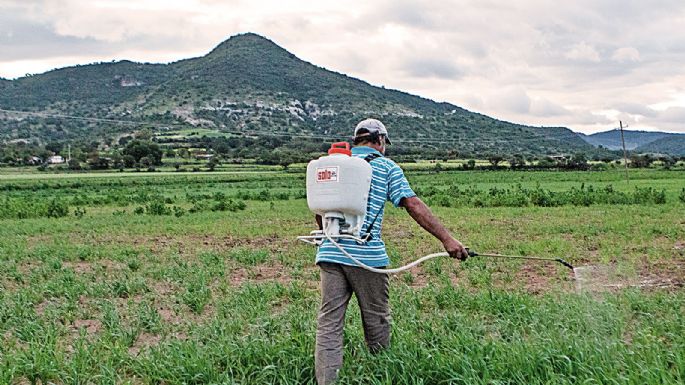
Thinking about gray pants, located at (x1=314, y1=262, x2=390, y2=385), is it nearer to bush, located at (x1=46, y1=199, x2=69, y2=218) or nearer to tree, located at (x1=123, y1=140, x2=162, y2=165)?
bush, located at (x1=46, y1=199, x2=69, y2=218)

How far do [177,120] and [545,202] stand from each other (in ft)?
293

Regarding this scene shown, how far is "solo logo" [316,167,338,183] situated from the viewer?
4395mm

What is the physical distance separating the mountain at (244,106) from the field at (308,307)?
67.7 meters

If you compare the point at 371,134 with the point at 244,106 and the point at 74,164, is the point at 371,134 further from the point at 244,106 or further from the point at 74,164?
the point at 244,106

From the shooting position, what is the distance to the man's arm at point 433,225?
455 centimetres

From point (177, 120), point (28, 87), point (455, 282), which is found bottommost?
point (455, 282)

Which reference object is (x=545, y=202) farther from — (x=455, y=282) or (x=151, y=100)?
(x=151, y=100)

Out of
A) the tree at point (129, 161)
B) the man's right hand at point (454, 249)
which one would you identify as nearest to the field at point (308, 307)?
the man's right hand at point (454, 249)

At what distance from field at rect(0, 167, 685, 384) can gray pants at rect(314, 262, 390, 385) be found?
20 cm

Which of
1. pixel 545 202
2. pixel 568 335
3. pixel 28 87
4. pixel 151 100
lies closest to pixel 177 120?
pixel 151 100

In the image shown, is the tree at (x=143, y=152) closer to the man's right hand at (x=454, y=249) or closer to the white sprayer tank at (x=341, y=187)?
the white sprayer tank at (x=341, y=187)

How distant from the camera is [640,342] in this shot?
4.92 metres

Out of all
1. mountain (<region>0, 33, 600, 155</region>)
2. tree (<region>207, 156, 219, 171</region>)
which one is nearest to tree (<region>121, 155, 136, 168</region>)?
tree (<region>207, 156, 219, 171</region>)

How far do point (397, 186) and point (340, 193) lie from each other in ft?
1.57
